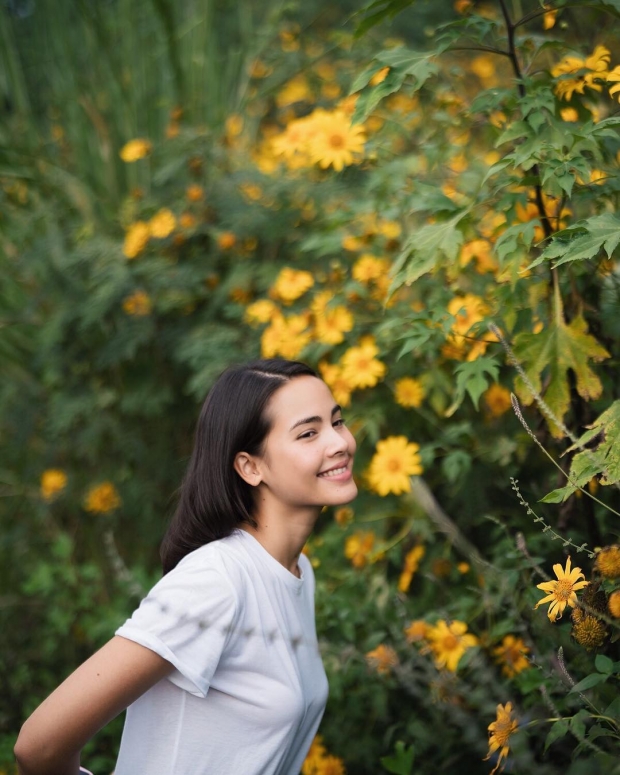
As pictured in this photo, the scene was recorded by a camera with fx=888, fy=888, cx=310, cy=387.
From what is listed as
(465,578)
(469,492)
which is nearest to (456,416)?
(469,492)

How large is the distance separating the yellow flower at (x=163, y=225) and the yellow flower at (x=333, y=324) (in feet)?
2.64

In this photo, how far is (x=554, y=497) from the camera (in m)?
1.27

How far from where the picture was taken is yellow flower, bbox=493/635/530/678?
1.80 m

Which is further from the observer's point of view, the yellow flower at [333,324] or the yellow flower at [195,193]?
the yellow flower at [195,193]

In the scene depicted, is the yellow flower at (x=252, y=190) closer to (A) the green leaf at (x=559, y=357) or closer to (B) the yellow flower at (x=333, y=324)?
(B) the yellow flower at (x=333, y=324)

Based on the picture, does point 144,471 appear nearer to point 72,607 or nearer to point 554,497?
point 72,607

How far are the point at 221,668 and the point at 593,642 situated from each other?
0.59m

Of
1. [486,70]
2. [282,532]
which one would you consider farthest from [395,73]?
[486,70]

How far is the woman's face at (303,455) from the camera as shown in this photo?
1574mm

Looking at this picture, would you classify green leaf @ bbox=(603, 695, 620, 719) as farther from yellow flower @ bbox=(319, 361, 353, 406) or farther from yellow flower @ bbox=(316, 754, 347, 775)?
yellow flower @ bbox=(319, 361, 353, 406)

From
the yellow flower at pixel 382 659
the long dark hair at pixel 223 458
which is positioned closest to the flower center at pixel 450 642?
the yellow flower at pixel 382 659

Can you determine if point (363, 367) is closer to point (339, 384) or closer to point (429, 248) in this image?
point (339, 384)

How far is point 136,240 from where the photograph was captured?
115 inches

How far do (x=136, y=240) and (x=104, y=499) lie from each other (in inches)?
35.4
